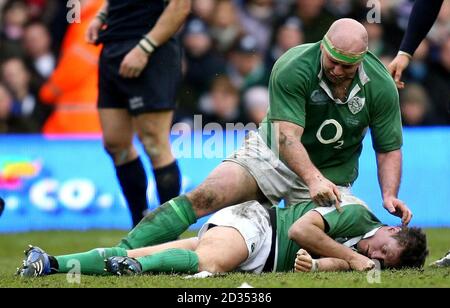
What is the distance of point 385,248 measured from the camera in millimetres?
6785

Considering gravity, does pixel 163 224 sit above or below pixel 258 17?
below

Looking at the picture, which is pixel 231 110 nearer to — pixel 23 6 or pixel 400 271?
pixel 23 6

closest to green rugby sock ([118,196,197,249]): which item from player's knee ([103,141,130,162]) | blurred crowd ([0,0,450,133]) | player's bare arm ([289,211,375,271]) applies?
player's bare arm ([289,211,375,271])

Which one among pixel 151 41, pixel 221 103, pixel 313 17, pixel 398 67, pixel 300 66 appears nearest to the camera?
pixel 300 66

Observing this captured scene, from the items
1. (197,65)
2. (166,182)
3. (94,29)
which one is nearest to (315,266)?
(166,182)

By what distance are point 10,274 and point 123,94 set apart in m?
2.22

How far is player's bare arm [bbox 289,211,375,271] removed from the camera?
663cm

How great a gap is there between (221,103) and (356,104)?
6059mm

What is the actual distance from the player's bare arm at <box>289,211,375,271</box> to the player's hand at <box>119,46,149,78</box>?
7.62 ft

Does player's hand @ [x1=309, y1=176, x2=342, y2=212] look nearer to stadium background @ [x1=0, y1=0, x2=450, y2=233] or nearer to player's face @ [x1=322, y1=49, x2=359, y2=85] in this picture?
player's face @ [x1=322, y1=49, x2=359, y2=85]

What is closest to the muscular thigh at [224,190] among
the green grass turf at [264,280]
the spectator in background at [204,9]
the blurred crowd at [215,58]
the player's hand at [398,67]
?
the green grass turf at [264,280]

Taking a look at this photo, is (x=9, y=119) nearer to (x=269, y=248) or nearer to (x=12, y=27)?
(x=12, y=27)

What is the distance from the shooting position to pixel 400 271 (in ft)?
21.8
